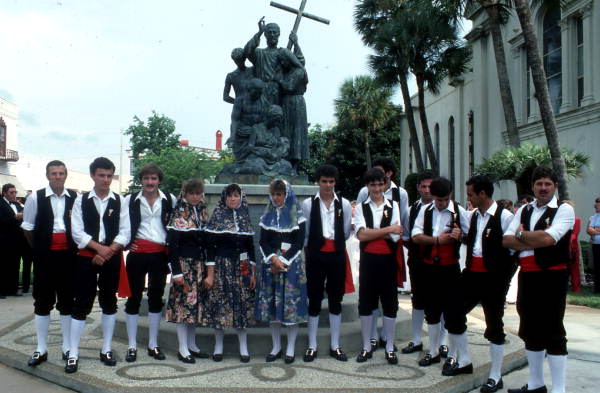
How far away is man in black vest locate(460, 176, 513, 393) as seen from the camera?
15.1 ft

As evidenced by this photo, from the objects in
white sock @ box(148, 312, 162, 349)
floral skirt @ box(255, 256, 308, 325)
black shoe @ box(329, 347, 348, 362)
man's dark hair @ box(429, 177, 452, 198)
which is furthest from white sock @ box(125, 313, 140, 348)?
man's dark hair @ box(429, 177, 452, 198)

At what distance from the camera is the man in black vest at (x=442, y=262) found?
492 centimetres

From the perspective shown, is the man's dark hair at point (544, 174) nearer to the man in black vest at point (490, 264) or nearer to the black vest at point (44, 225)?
the man in black vest at point (490, 264)

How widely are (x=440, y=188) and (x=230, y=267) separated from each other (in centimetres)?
203

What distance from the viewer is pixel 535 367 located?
4.47 metres

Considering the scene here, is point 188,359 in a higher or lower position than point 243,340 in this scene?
lower

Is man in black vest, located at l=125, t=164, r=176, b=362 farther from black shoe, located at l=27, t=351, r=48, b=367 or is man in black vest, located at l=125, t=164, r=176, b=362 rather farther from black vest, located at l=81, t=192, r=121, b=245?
black shoe, located at l=27, t=351, r=48, b=367

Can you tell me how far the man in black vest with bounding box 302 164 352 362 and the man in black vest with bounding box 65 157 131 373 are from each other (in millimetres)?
1710

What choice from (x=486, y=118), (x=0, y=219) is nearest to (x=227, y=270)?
(x=0, y=219)

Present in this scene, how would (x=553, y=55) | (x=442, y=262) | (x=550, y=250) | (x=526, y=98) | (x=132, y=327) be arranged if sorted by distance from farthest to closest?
(x=526, y=98) < (x=553, y=55) < (x=132, y=327) < (x=442, y=262) < (x=550, y=250)

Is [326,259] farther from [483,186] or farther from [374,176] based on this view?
[483,186]

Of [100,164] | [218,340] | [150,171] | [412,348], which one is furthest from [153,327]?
[412,348]

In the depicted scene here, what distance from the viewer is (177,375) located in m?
4.83

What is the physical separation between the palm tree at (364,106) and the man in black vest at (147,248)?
1207 inches
